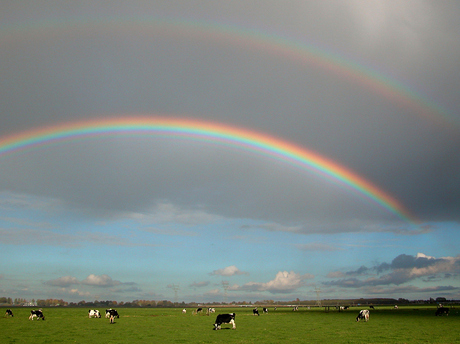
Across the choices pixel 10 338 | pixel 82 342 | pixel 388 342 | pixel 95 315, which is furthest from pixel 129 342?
pixel 95 315

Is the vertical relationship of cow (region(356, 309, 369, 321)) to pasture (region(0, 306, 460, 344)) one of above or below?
below

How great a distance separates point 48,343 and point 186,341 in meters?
11.0

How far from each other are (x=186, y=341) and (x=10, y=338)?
52.3ft

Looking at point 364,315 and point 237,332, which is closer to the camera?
point 237,332

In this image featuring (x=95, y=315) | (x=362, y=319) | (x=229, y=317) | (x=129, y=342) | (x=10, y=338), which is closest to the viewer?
(x=129, y=342)

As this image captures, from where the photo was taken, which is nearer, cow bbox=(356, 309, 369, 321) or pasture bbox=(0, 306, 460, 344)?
pasture bbox=(0, 306, 460, 344)

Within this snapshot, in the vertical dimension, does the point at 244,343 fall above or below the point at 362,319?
above

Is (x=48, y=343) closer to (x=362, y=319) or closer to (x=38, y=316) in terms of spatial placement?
(x=38, y=316)

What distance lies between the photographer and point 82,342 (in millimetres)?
28469

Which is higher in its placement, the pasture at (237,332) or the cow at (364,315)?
the pasture at (237,332)

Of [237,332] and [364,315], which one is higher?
[237,332]

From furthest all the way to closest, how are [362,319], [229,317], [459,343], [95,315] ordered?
[95,315], [362,319], [229,317], [459,343]

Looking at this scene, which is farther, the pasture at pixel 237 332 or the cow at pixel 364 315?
the cow at pixel 364 315

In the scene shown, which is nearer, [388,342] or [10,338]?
[388,342]
